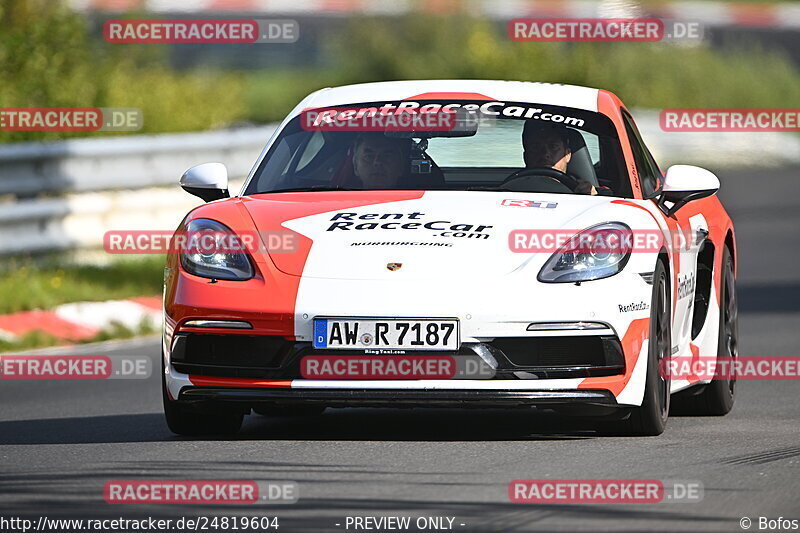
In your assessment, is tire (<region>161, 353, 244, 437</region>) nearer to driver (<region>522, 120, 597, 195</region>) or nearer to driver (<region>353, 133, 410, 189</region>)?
driver (<region>353, 133, 410, 189</region>)

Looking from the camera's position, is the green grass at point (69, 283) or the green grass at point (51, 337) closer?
the green grass at point (51, 337)

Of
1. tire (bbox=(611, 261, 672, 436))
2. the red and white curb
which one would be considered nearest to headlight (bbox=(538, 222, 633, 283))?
tire (bbox=(611, 261, 672, 436))

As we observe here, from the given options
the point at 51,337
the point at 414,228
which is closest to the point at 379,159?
the point at 414,228

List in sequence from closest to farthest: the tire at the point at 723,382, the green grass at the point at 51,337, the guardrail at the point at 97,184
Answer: the tire at the point at 723,382
the green grass at the point at 51,337
the guardrail at the point at 97,184

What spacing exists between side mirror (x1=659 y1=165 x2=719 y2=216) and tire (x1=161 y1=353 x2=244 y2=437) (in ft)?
6.70

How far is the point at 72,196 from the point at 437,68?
2016 cm

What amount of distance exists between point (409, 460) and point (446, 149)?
1.97m

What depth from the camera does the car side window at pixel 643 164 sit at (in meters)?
8.45

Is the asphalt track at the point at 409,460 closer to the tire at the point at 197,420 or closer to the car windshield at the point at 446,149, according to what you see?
the tire at the point at 197,420

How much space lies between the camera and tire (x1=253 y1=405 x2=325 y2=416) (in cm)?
736

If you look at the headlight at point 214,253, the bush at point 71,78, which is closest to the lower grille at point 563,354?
the headlight at point 214,253

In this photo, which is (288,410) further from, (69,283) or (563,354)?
A: (69,283)

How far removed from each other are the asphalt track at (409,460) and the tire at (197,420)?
11 cm

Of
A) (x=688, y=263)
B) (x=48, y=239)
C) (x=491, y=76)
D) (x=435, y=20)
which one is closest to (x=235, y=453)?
(x=688, y=263)
